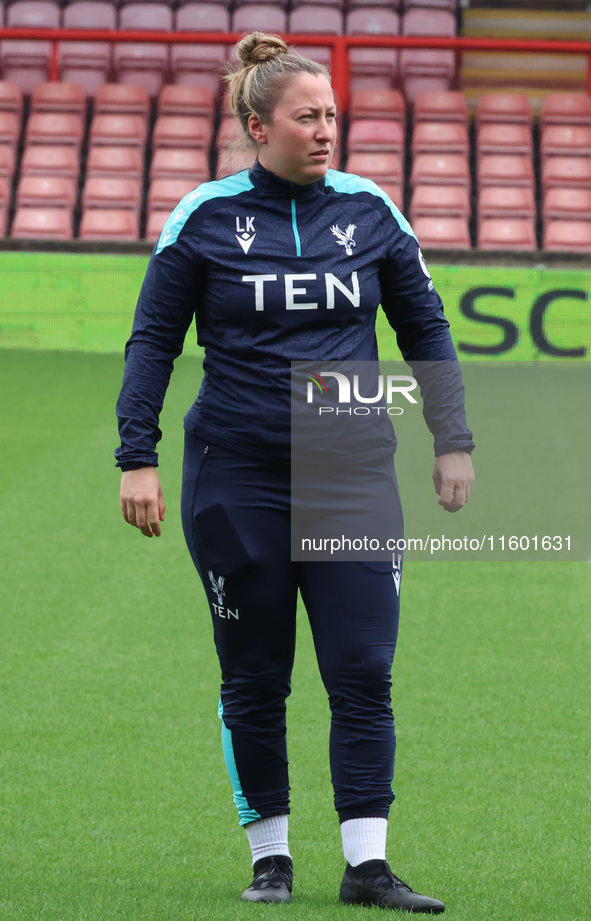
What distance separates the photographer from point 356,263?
2.27 meters

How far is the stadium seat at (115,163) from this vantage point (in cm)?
1384

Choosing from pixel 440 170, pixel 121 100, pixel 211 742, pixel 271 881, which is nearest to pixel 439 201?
pixel 440 170

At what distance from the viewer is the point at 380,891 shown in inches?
90.3

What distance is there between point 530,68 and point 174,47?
190 inches

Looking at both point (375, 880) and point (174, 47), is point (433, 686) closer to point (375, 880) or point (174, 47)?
point (375, 880)

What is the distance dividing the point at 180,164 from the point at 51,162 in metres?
1.47

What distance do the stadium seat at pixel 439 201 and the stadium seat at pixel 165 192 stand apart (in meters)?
2.45

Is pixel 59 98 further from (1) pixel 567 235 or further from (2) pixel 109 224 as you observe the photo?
(1) pixel 567 235

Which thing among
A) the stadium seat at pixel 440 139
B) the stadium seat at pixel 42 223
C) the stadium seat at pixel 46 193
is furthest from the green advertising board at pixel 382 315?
the stadium seat at pixel 440 139

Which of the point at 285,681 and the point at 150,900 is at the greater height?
the point at 285,681

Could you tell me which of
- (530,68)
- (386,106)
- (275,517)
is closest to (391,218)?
(275,517)

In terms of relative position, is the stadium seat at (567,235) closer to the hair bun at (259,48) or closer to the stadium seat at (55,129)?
the stadium seat at (55,129)

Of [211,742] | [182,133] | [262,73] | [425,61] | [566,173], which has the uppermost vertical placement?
[425,61]

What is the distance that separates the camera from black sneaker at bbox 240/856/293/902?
2.36 metres
